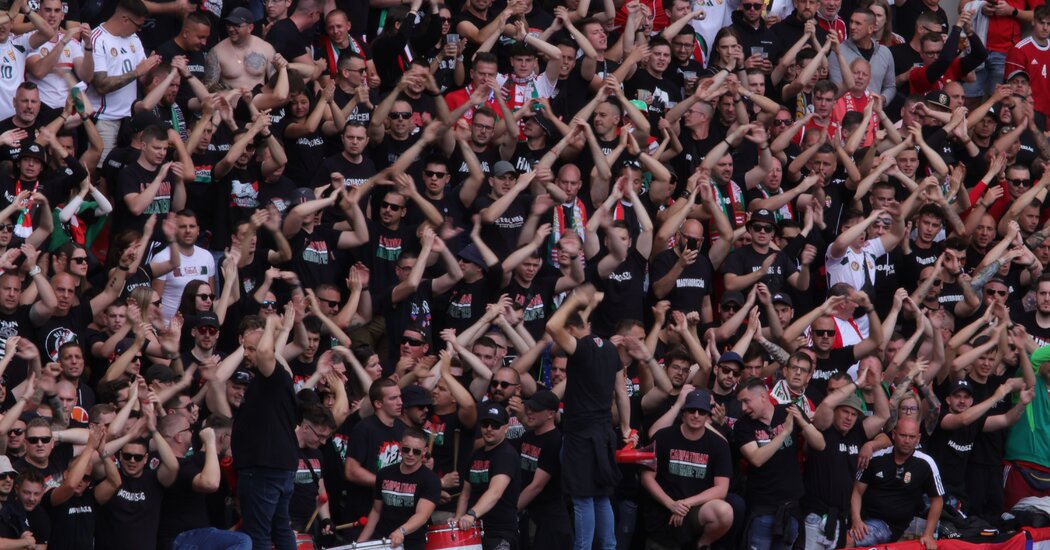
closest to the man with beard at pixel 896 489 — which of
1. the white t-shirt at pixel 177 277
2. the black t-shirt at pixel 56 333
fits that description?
the white t-shirt at pixel 177 277

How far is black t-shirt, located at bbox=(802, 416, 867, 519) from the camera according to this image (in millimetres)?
15828

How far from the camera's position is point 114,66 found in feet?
55.7

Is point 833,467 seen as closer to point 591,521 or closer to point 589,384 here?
point 591,521

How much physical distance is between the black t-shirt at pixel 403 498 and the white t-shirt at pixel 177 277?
2.80 m

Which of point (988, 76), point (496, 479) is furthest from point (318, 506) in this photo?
point (988, 76)

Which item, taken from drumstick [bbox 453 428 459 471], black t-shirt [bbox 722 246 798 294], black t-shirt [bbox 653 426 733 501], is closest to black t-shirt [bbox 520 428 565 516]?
drumstick [bbox 453 428 459 471]

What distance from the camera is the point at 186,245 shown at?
1603cm

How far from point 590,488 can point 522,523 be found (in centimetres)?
84

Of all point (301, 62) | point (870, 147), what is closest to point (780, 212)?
point (870, 147)

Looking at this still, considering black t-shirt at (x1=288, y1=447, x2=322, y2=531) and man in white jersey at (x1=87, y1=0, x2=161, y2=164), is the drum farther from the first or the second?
man in white jersey at (x1=87, y1=0, x2=161, y2=164)

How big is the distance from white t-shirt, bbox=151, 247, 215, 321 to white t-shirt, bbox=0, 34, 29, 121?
1843 millimetres

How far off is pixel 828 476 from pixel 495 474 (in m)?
2.92

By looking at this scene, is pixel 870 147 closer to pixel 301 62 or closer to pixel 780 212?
pixel 780 212

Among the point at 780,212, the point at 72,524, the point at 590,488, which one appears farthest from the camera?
the point at 780,212
